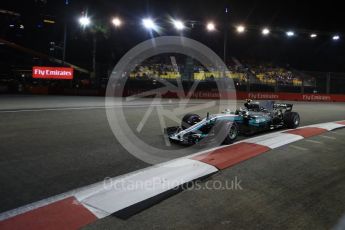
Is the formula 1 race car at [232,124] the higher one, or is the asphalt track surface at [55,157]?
the formula 1 race car at [232,124]

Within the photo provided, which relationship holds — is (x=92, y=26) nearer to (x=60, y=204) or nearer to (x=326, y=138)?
(x=326, y=138)

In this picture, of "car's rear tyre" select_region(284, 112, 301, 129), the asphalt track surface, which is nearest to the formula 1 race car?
"car's rear tyre" select_region(284, 112, 301, 129)

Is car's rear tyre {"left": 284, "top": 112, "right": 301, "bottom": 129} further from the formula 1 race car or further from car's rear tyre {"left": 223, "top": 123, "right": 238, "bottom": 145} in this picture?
car's rear tyre {"left": 223, "top": 123, "right": 238, "bottom": 145}

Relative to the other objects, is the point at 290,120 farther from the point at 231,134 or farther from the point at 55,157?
the point at 55,157

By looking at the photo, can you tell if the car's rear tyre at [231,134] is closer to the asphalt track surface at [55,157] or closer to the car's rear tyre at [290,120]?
the asphalt track surface at [55,157]

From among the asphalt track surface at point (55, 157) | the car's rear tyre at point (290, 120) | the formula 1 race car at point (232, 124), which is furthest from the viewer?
the car's rear tyre at point (290, 120)

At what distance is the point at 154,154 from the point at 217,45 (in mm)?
30819

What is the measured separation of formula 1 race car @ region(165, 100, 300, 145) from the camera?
7234mm

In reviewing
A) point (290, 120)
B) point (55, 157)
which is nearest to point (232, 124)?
point (290, 120)

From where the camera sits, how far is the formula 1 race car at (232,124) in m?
7.23

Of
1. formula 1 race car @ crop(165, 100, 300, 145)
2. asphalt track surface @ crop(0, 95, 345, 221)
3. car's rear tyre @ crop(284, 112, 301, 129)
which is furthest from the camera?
car's rear tyre @ crop(284, 112, 301, 129)

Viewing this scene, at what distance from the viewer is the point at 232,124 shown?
750 centimetres

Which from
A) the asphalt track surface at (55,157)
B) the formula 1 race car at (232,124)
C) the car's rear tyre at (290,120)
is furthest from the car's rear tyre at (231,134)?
the car's rear tyre at (290,120)

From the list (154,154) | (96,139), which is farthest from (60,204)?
(96,139)
